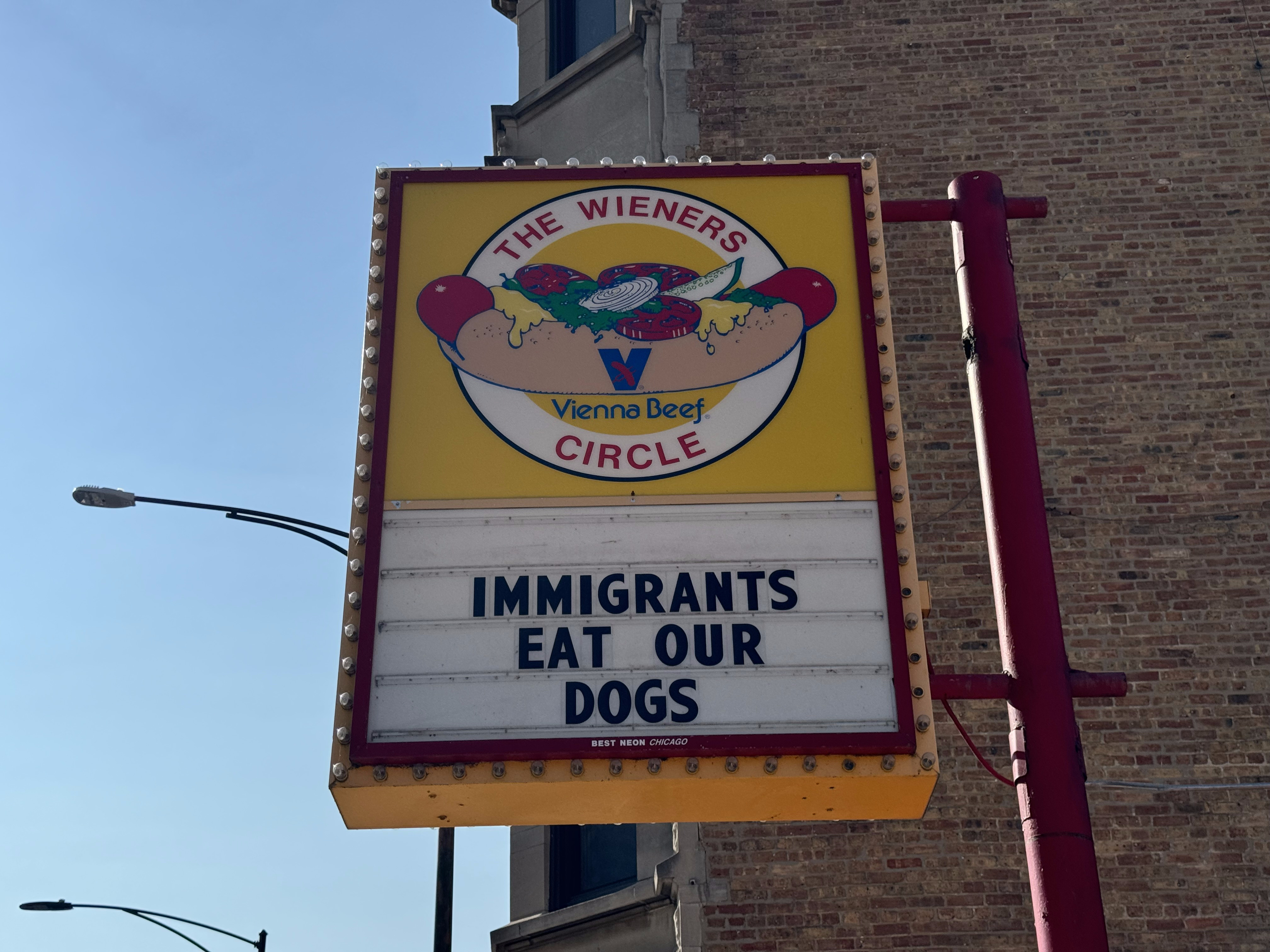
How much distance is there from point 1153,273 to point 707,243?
5.94m

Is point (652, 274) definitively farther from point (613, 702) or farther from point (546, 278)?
point (613, 702)

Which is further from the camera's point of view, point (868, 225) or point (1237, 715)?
point (1237, 715)

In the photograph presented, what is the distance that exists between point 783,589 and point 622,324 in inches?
72.4

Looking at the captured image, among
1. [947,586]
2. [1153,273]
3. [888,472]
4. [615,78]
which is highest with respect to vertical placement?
[615,78]

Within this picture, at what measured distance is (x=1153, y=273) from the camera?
40.0 feet

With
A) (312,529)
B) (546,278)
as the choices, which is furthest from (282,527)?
(546,278)

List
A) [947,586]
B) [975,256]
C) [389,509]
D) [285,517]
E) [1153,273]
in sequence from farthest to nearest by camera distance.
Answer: [285,517] < [1153,273] < [947,586] < [975,256] < [389,509]

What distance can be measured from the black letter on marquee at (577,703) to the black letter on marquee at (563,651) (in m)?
0.10

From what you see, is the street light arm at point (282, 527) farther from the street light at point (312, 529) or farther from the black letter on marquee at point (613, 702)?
the black letter on marquee at point (613, 702)

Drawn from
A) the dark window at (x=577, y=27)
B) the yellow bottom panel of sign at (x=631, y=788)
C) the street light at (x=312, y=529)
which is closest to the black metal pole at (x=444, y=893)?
the street light at (x=312, y=529)

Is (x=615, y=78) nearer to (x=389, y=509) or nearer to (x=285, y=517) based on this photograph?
(x=285, y=517)

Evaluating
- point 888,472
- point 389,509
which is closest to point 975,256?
point 888,472

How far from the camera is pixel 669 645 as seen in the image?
6.67 meters

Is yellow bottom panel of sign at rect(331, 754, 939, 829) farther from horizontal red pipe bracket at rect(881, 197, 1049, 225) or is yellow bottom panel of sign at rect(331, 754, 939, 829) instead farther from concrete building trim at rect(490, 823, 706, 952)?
concrete building trim at rect(490, 823, 706, 952)
